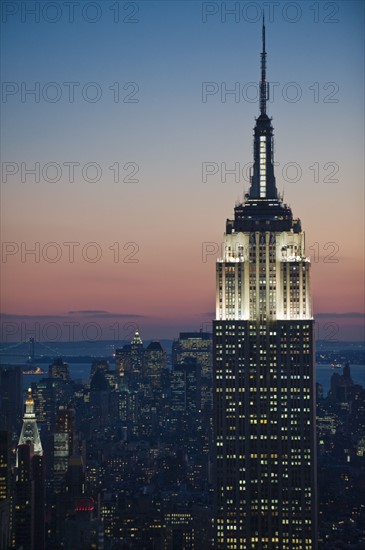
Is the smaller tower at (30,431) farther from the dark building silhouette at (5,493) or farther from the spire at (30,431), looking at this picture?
the dark building silhouette at (5,493)

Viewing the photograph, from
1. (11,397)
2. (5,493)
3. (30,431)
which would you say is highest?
(11,397)

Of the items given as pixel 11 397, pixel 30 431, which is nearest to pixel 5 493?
pixel 30 431

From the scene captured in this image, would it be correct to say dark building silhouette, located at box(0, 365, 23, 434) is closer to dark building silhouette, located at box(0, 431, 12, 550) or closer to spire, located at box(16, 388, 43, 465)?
spire, located at box(16, 388, 43, 465)

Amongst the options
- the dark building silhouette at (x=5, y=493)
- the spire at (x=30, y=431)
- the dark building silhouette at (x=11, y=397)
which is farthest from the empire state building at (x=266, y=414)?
the spire at (x=30, y=431)

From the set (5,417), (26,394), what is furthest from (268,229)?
(26,394)

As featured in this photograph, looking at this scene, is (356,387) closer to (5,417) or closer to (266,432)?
(5,417)

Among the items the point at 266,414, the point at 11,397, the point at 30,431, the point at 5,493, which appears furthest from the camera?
the point at 11,397

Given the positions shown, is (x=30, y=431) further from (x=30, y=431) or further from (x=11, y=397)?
(x=11, y=397)

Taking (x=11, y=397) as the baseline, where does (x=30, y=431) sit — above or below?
below
